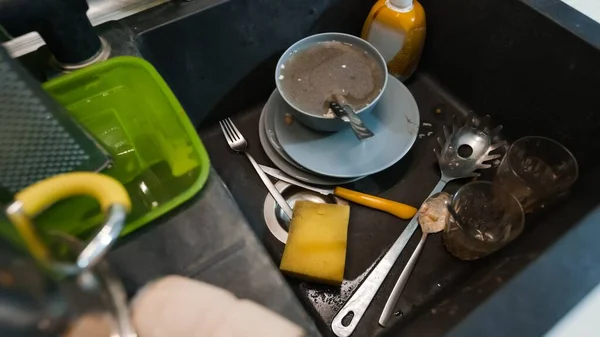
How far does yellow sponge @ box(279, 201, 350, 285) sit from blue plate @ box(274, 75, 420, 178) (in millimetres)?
65

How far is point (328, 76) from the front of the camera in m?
0.67

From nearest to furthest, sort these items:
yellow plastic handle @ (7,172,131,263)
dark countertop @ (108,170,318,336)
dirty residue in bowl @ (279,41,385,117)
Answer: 1. yellow plastic handle @ (7,172,131,263)
2. dark countertop @ (108,170,318,336)
3. dirty residue in bowl @ (279,41,385,117)

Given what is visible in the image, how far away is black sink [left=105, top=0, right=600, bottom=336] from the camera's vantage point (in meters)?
0.60

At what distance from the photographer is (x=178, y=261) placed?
44 centimetres

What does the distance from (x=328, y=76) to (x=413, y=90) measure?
0.22m

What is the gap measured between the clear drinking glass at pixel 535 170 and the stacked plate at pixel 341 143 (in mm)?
143

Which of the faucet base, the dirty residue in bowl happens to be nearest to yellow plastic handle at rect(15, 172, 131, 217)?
the faucet base

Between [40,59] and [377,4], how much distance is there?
48cm

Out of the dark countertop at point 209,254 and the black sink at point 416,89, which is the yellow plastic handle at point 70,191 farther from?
the black sink at point 416,89

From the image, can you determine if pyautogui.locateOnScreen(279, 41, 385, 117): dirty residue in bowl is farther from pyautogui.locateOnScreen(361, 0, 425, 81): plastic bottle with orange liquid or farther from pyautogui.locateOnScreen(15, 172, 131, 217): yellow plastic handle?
pyautogui.locateOnScreen(15, 172, 131, 217): yellow plastic handle

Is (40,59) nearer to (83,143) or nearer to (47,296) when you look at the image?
(83,143)

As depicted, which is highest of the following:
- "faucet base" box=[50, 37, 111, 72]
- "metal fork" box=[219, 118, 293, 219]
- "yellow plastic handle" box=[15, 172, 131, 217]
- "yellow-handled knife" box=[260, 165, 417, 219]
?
"yellow plastic handle" box=[15, 172, 131, 217]

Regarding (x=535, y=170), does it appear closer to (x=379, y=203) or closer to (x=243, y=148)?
(x=379, y=203)

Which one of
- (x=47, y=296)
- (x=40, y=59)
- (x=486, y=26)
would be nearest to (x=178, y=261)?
(x=47, y=296)
